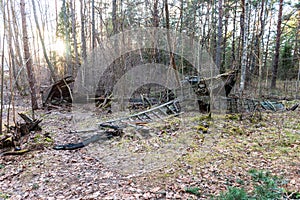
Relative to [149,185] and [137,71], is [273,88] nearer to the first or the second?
[137,71]

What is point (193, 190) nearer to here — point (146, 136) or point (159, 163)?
point (159, 163)

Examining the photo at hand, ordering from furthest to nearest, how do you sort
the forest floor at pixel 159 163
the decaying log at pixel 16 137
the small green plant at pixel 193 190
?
the decaying log at pixel 16 137 → the forest floor at pixel 159 163 → the small green plant at pixel 193 190

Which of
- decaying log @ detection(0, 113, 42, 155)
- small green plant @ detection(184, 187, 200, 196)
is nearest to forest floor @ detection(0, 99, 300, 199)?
small green plant @ detection(184, 187, 200, 196)

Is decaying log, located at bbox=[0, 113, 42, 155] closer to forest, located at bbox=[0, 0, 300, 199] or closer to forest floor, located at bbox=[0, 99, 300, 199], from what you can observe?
forest, located at bbox=[0, 0, 300, 199]

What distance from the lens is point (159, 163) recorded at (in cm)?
399

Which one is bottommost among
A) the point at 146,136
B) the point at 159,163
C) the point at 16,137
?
the point at 159,163

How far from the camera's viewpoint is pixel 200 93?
7.48 metres

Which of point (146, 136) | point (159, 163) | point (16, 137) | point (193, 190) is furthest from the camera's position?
point (146, 136)

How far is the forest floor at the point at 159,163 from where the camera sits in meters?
3.07

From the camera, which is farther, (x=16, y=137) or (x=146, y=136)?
(x=146, y=136)

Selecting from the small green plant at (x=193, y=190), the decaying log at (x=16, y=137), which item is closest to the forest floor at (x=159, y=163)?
the small green plant at (x=193, y=190)

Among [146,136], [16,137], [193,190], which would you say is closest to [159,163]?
[193,190]

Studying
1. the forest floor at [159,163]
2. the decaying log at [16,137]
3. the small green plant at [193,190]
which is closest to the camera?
the small green plant at [193,190]

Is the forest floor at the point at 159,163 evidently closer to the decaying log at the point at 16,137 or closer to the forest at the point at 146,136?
the forest at the point at 146,136
